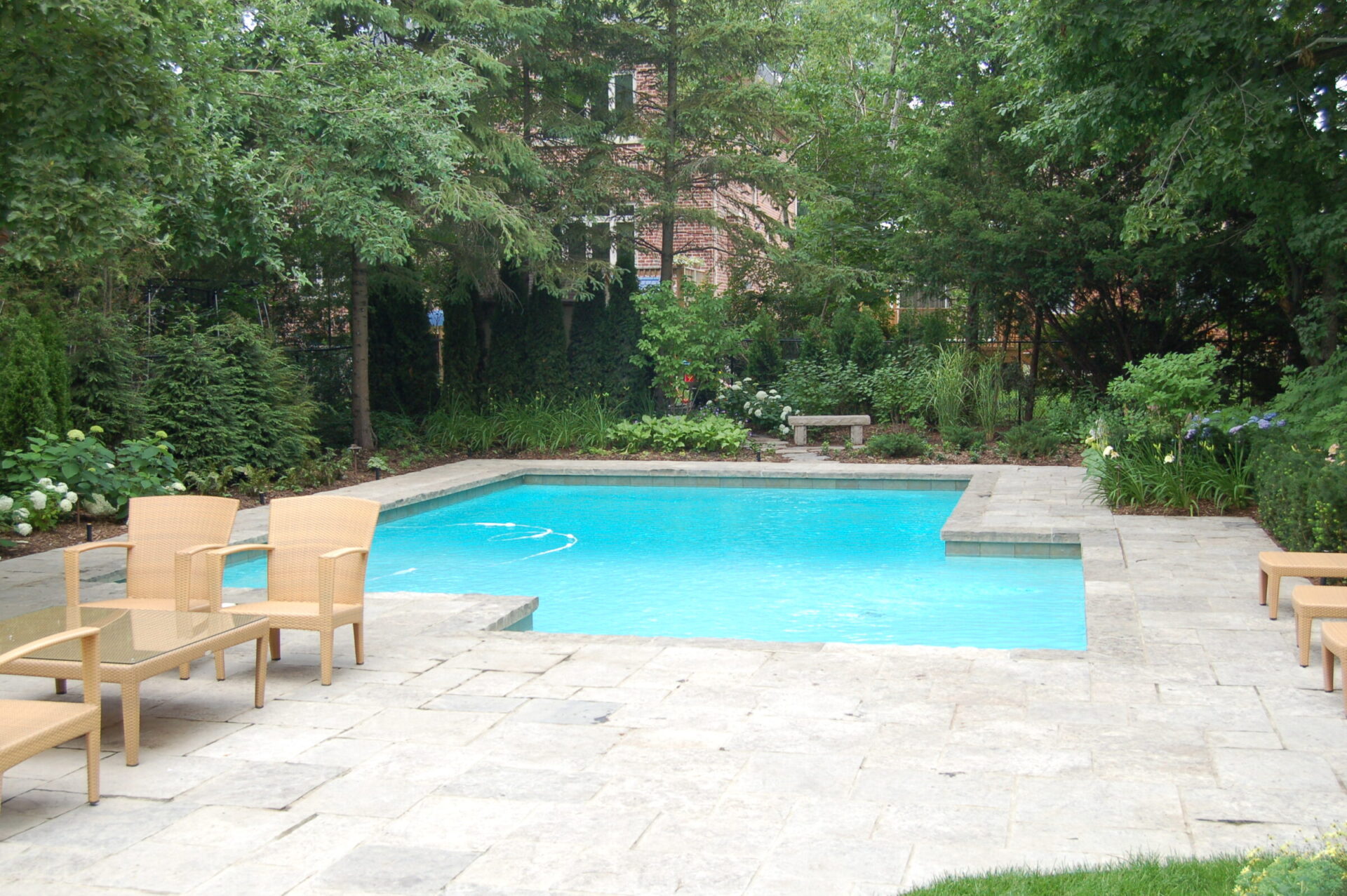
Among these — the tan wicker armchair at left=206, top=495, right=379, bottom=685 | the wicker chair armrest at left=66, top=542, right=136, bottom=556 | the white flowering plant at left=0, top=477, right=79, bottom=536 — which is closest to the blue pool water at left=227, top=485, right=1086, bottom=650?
the white flowering plant at left=0, top=477, right=79, bottom=536

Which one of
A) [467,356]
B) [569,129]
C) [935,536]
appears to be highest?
[569,129]

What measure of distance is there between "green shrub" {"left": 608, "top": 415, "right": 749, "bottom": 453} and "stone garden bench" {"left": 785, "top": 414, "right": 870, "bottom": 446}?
793 mm

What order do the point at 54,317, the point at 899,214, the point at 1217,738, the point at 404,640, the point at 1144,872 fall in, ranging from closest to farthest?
1. the point at 1144,872
2. the point at 1217,738
3. the point at 404,640
4. the point at 54,317
5. the point at 899,214

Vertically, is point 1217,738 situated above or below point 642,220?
below

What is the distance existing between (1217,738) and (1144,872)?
1.41 metres

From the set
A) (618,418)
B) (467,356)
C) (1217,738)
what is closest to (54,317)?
(467,356)

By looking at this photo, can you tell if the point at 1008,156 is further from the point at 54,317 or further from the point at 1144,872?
the point at 1144,872

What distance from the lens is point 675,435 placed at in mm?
15516

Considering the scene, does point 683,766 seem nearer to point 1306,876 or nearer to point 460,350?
point 1306,876

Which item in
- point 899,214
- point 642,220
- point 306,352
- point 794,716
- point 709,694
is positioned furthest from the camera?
point 899,214

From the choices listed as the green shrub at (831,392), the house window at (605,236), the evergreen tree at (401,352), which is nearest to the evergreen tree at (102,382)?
the evergreen tree at (401,352)

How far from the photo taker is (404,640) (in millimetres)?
5957

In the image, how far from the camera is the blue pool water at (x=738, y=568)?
7.63 meters

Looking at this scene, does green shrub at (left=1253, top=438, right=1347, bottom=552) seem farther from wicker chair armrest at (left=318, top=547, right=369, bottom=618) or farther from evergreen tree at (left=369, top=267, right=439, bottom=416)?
evergreen tree at (left=369, top=267, right=439, bottom=416)
